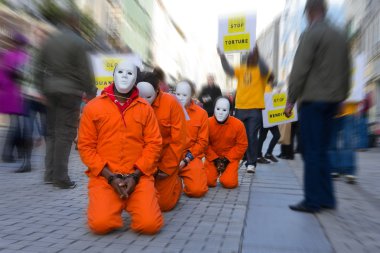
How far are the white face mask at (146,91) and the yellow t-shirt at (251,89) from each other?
10.5 ft

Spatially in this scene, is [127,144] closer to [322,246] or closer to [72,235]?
[72,235]

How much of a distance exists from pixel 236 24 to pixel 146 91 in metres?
4.56

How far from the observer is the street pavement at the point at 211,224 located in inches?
132

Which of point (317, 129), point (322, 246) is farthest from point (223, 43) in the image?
point (322, 246)

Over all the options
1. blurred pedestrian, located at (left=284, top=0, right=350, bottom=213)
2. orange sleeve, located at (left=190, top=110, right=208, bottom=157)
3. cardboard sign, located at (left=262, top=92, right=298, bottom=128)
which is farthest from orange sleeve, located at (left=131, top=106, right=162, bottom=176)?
cardboard sign, located at (left=262, top=92, right=298, bottom=128)

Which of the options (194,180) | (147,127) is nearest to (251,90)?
(194,180)

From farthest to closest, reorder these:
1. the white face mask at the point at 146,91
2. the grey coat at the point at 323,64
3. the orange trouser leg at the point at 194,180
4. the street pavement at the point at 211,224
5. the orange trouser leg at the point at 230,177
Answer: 1. the orange trouser leg at the point at 230,177
2. the orange trouser leg at the point at 194,180
3. the white face mask at the point at 146,91
4. the grey coat at the point at 323,64
5. the street pavement at the point at 211,224

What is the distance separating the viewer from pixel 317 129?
4.41m

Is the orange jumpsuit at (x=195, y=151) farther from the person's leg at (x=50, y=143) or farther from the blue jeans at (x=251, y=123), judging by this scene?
the blue jeans at (x=251, y=123)

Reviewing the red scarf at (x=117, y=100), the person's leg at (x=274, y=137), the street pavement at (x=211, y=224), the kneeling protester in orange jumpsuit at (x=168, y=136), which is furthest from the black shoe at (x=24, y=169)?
the person's leg at (x=274, y=137)

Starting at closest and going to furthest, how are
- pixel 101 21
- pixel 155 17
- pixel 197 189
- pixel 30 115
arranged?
pixel 197 189, pixel 30 115, pixel 101 21, pixel 155 17

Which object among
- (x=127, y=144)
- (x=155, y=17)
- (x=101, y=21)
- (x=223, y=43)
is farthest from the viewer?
(x=155, y=17)

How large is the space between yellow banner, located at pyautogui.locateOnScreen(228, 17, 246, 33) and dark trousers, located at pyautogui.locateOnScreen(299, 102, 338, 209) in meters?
4.30

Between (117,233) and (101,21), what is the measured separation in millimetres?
28613
